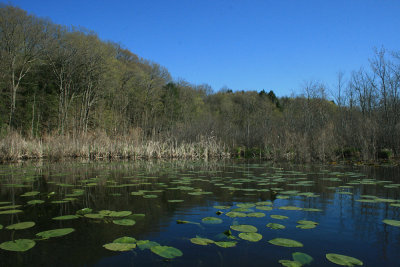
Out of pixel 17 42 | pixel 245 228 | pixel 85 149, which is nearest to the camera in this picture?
→ pixel 245 228

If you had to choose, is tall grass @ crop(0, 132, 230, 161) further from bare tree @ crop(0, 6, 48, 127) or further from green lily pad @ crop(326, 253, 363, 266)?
green lily pad @ crop(326, 253, 363, 266)

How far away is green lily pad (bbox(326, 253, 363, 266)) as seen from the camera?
71.4 inches

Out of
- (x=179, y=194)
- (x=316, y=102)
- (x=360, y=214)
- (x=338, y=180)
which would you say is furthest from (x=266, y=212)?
(x=316, y=102)

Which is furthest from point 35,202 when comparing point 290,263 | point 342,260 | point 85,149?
point 85,149

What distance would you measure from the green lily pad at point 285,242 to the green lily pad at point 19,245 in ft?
6.25

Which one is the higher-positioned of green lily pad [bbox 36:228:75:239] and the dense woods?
the dense woods

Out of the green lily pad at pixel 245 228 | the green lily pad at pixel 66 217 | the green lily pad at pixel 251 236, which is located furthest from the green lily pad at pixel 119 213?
the green lily pad at pixel 251 236

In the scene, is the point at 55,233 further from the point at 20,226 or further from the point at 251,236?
the point at 251,236

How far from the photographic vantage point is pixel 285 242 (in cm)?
219

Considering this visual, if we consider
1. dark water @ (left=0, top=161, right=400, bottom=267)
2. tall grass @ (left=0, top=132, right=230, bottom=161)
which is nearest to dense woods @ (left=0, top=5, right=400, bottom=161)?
tall grass @ (left=0, top=132, right=230, bottom=161)

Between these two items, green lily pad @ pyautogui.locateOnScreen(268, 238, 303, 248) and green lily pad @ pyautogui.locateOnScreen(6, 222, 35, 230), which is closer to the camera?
green lily pad @ pyautogui.locateOnScreen(268, 238, 303, 248)

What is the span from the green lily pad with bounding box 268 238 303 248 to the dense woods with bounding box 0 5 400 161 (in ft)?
32.6

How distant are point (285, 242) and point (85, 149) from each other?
481 inches

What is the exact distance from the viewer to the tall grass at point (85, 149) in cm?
1102
